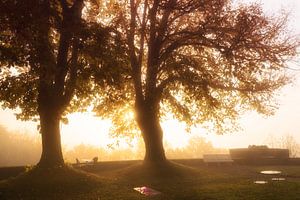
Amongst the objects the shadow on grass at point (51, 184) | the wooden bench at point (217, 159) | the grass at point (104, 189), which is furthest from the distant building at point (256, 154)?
the shadow on grass at point (51, 184)

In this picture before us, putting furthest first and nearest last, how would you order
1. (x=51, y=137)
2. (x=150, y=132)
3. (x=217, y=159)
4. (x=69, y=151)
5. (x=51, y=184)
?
(x=69, y=151) → (x=217, y=159) → (x=150, y=132) → (x=51, y=137) → (x=51, y=184)

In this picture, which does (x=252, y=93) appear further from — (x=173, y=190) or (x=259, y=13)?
(x=173, y=190)

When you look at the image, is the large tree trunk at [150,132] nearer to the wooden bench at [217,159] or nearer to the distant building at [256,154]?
the wooden bench at [217,159]

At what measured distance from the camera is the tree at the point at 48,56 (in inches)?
790

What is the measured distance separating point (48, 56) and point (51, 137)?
533 centimetres

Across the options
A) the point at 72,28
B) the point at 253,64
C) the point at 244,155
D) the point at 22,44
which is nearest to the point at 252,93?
the point at 253,64

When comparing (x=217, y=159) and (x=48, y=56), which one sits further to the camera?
(x=217, y=159)

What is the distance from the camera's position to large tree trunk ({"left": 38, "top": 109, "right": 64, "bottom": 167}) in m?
24.1

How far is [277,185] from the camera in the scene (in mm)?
18969

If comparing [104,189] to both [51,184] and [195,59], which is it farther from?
[195,59]

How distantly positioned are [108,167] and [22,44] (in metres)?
17.4

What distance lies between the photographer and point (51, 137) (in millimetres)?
24500

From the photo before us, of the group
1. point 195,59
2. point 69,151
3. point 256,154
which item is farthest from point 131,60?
point 69,151

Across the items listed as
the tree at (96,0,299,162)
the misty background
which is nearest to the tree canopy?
the tree at (96,0,299,162)
